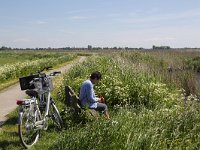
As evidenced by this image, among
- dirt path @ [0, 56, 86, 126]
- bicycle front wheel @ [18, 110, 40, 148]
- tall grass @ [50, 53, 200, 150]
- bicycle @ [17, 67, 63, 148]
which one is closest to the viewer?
tall grass @ [50, 53, 200, 150]

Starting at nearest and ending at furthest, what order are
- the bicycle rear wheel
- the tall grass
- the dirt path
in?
the tall grass, the bicycle rear wheel, the dirt path

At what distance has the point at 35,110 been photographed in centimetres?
819

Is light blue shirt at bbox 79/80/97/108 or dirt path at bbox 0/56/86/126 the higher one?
light blue shirt at bbox 79/80/97/108

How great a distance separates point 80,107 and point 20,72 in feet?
68.1

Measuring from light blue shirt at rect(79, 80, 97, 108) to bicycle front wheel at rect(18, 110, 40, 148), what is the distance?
1.52 meters

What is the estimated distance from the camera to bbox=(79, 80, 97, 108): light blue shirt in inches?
366

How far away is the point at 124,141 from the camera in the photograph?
6.48 meters

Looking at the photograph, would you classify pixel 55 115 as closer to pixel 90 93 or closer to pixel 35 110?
pixel 90 93

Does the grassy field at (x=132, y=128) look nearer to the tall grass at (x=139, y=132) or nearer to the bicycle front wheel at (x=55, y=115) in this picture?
the tall grass at (x=139, y=132)

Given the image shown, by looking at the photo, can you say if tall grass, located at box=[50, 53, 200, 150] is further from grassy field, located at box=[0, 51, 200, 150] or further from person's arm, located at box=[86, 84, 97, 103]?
person's arm, located at box=[86, 84, 97, 103]

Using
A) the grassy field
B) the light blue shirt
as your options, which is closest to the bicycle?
the grassy field

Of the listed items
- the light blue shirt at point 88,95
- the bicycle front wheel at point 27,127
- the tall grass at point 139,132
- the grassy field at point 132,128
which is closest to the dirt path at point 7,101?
the grassy field at point 132,128

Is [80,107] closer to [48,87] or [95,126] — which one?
[48,87]

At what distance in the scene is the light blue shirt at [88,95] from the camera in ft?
30.5
